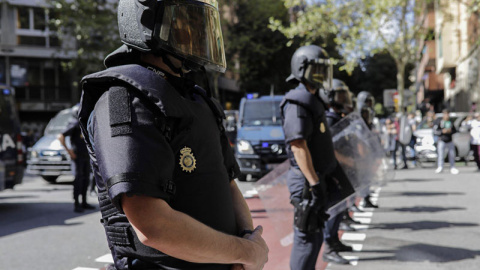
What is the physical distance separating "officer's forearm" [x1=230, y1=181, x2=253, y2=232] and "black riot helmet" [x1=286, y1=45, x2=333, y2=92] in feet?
8.01

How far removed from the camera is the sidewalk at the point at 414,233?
533 cm

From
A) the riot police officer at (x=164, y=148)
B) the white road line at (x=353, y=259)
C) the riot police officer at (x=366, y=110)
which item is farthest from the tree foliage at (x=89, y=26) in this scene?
the riot police officer at (x=164, y=148)

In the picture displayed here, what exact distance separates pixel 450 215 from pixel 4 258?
624 cm

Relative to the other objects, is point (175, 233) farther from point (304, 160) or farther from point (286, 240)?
point (286, 240)

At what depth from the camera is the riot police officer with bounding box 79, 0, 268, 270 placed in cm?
136

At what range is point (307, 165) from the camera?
12.4 ft

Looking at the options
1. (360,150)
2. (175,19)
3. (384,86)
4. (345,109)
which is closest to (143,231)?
(175,19)

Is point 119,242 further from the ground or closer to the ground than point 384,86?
closer to the ground

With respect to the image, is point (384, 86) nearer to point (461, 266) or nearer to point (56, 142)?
point (56, 142)

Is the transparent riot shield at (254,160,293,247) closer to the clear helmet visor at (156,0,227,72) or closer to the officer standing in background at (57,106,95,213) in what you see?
the clear helmet visor at (156,0,227,72)

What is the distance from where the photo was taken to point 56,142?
1338 cm

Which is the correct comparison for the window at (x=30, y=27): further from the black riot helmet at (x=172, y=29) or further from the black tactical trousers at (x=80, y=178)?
the black riot helmet at (x=172, y=29)

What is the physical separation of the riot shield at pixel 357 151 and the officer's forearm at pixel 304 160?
1498 mm

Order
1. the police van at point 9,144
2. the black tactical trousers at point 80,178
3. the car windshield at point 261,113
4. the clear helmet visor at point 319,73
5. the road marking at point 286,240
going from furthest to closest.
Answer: the car windshield at point 261,113, the police van at point 9,144, the black tactical trousers at point 80,178, the road marking at point 286,240, the clear helmet visor at point 319,73
